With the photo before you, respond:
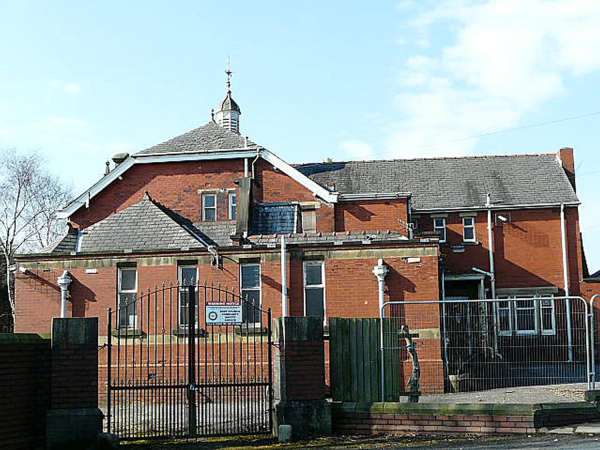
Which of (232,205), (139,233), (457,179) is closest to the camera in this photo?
(139,233)

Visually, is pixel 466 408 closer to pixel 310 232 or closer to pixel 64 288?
pixel 64 288

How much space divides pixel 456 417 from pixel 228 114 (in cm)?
2937

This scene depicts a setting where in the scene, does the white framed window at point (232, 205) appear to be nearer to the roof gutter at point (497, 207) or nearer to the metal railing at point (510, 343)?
the roof gutter at point (497, 207)

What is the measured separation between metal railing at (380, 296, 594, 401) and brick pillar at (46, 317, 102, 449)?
464cm

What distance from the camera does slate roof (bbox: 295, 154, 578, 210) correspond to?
32781 mm

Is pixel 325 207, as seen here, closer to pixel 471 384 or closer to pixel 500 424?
pixel 471 384

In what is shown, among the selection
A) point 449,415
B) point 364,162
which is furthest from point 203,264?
point 364,162

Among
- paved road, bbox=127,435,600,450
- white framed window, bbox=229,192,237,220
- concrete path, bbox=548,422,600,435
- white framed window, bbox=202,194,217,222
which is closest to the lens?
paved road, bbox=127,435,600,450

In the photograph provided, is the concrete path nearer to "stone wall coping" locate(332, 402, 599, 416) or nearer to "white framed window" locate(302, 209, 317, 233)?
"stone wall coping" locate(332, 402, 599, 416)

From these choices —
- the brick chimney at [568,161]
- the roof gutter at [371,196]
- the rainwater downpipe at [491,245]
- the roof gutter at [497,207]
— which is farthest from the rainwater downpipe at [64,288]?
the brick chimney at [568,161]

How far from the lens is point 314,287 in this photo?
1956cm

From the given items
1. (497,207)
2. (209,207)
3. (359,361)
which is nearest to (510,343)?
(359,361)

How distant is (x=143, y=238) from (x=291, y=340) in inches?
398

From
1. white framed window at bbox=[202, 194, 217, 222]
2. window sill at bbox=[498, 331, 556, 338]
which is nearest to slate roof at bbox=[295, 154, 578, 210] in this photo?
white framed window at bbox=[202, 194, 217, 222]
